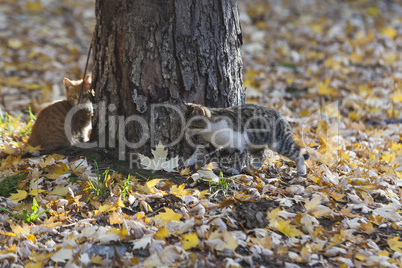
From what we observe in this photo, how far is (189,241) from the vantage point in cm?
260

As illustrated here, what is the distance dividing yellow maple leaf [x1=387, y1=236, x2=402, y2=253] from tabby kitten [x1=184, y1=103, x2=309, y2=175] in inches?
47.2

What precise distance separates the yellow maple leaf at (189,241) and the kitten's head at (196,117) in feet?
3.99

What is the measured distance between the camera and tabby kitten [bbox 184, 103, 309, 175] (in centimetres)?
363

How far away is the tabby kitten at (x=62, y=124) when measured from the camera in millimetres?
4273

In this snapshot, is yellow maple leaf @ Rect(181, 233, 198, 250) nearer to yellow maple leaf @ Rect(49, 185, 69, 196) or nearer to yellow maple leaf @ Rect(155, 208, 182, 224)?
yellow maple leaf @ Rect(155, 208, 182, 224)

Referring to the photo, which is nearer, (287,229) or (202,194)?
(287,229)

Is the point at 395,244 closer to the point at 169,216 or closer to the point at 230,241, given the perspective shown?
the point at 230,241

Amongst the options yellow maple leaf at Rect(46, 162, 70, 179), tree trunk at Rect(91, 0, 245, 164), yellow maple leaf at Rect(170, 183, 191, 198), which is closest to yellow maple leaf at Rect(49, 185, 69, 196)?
yellow maple leaf at Rect(46, 162, 70, 179)

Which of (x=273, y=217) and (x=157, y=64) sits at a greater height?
(x=157, y=64)

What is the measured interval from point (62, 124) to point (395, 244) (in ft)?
11.7

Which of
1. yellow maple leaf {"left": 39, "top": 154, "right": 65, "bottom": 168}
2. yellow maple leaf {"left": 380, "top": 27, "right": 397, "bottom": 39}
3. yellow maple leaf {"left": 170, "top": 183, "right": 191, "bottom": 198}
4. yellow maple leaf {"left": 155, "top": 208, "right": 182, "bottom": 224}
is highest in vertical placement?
yellow maple leaf {"left": 380, "top": 27, "right": 397, "bottom": 39}

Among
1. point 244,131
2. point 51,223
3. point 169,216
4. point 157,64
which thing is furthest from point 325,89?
point 51,223

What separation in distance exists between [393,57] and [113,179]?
666cm

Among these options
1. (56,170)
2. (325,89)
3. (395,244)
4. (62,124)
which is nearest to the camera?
(395,244)
